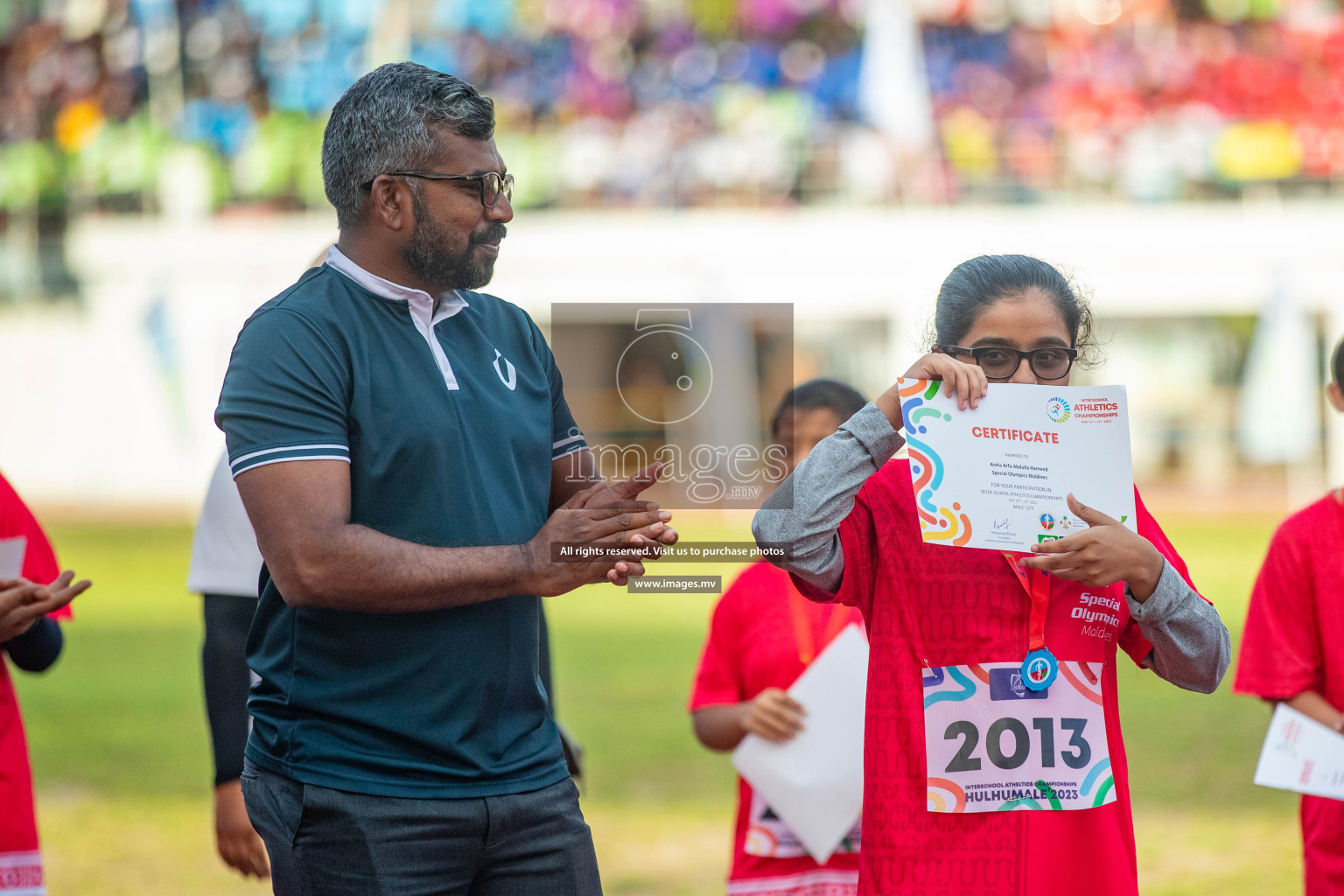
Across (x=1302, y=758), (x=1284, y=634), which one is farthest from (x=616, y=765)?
(x=1302, y=758)

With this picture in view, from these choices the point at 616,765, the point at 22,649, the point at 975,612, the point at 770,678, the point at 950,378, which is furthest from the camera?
the point at 616,765

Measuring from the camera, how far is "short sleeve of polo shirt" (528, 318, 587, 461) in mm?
2340

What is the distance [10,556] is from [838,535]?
176 centimetres

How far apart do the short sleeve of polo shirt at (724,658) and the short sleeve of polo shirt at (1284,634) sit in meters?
1.14

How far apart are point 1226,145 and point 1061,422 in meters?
22.9

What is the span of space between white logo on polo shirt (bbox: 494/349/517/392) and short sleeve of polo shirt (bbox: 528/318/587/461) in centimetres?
10

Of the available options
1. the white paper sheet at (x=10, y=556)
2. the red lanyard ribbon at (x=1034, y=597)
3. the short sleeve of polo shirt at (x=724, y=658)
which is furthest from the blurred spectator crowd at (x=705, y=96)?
the red lanyard ribbon at (x=1034, y=597)

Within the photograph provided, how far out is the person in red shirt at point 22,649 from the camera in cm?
265

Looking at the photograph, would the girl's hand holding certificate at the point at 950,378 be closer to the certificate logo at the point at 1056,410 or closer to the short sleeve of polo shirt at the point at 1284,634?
the certificate logo at the point at 1056,410

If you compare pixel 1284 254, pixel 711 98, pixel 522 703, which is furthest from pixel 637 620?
pixel 711 98

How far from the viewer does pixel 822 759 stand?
9.60ft

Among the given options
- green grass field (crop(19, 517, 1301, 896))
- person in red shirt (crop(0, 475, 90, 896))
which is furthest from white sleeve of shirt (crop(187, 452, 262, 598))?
green grass field (crop(19, 517, 1301, 896))
